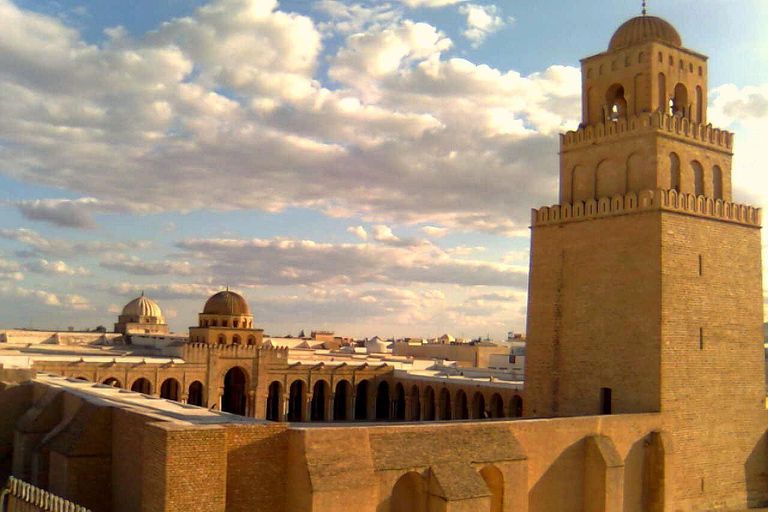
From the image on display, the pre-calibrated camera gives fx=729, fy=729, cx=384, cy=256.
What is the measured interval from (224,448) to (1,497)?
7757mm

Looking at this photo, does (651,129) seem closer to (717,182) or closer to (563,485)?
(717,182)

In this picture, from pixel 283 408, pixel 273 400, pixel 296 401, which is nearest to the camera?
pixel 283 408

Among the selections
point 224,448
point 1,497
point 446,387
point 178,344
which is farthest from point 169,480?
point 178,344

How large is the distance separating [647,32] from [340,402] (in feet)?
114

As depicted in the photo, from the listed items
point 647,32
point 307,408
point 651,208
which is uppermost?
point 647,32

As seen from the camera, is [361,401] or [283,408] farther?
[361,401]

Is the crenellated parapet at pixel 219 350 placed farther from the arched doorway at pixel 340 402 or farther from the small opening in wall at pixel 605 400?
the small opening in wall at pixel 605 400

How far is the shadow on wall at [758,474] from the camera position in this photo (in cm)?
2041

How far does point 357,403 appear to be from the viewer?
161ft

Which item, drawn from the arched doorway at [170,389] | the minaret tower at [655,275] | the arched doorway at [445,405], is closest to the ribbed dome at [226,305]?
the arched doorway at [170,389]

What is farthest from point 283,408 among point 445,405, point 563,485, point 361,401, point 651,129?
point 651,129

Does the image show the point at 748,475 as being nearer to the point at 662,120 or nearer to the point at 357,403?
the point at 662,120

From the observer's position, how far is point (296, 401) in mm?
48906

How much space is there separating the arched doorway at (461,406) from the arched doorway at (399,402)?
22.2 ft
